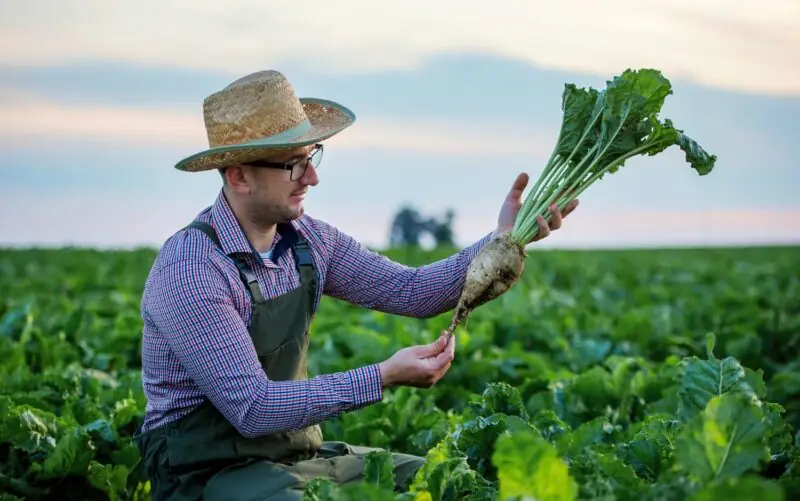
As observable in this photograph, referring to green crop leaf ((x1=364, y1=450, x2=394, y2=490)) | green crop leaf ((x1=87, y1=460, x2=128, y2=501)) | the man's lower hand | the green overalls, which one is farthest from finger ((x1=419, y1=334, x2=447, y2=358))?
green crop leaf ((x1=87, y1=460, x2=128, y2=501))

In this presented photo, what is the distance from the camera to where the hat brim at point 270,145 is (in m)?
3.72

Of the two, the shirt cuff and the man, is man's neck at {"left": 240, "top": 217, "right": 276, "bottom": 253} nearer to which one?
the man

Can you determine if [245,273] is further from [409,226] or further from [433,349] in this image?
[409,226]

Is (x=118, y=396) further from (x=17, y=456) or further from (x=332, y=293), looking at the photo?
(x=332, y=293)

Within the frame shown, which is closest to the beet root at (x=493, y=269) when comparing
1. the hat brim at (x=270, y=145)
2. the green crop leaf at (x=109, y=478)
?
the hat brim at (x=270, y=145)

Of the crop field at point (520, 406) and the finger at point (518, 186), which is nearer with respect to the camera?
the crop field at point (520, 406)

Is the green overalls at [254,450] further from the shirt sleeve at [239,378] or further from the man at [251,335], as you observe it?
the shirt sleeve at [239,378]

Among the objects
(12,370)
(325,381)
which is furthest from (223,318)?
(12,370)

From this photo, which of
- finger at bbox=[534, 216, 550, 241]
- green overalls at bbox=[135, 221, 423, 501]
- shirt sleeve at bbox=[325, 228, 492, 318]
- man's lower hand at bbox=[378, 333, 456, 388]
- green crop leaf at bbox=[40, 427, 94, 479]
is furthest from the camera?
green crop leaf at bbox=[40, 427, 94, 479]

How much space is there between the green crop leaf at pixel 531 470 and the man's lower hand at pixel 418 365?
97cm

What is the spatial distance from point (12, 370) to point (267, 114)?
3594mm

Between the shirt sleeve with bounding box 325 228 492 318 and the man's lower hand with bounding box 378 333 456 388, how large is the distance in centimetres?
76

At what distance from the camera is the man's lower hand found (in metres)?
3.47

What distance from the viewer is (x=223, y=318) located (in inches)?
139
